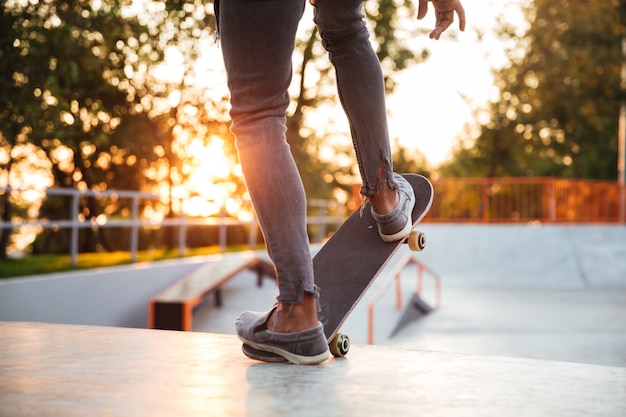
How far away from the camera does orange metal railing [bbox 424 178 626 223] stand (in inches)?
942

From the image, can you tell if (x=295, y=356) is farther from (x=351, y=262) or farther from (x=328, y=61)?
(x=328, y=61)

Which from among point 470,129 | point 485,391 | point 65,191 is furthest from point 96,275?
point 470,129

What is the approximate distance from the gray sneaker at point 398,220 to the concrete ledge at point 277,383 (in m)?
A: 0.36

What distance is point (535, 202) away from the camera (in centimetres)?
2491

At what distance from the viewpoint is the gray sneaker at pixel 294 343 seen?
6.12ft

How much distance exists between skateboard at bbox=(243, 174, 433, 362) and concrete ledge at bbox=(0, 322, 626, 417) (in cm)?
10

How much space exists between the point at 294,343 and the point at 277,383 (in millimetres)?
258

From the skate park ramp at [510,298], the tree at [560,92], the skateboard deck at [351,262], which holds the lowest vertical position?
the skate park ramp at [510,298]

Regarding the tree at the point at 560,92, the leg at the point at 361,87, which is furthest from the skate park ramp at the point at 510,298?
the tree at the point at 560,92

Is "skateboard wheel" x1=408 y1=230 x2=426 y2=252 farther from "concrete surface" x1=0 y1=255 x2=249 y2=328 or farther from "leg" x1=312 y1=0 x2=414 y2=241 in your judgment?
"concrete surface" x1=0 y1=255 x2=249 y2=328

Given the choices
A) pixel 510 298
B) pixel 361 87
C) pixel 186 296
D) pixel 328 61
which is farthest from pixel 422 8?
pixel 328 61

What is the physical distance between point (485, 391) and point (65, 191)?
828 centimetres

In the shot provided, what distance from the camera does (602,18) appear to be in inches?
850

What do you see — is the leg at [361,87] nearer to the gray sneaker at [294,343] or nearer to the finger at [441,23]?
the finger at [441,23]
